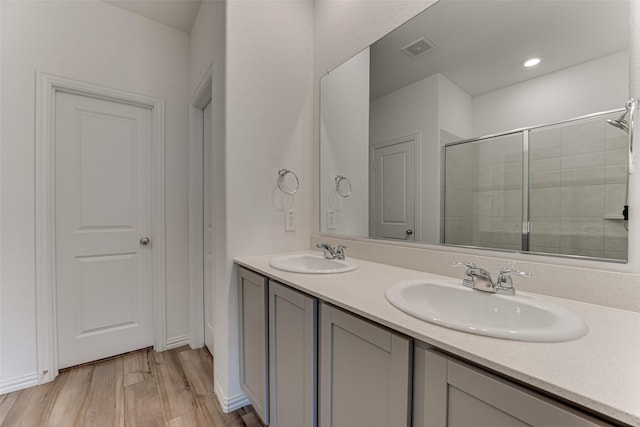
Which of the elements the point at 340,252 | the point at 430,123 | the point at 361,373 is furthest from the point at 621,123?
the point at 340,252

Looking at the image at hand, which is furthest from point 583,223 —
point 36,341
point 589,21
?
point 36,341

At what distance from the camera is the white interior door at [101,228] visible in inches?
74.0

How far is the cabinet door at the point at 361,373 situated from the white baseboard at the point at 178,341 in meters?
1.74

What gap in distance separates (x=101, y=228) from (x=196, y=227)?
63 cm

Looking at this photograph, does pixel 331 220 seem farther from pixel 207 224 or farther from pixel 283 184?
pixel 207 224

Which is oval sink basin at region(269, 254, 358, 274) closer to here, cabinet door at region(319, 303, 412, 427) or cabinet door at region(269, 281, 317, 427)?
cabinet door at region(269, 281, 317, 427)

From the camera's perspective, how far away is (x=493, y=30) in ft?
3.47

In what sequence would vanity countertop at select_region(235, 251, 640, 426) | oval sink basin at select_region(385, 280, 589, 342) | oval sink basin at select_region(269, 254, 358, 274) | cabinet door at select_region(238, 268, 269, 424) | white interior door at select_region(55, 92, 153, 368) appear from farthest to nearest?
white interior door at select_region(55, 92, 153, 368) < oval sink basin at select_region(269, 254, 358, 274) < cabinet door at select_region(238, 268, 269, 424) < oval sink basin at select_region(385, 280, 589, 342) < vanity countertop at select_region(235, 251, 640, 426)

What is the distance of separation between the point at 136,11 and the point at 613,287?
9.94ft

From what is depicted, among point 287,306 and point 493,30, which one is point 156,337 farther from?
point 493,30

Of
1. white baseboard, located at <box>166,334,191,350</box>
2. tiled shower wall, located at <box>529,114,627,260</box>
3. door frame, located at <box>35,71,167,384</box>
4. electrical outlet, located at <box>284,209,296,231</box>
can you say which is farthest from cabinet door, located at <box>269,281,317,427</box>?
door frame, located at <box>35,71,167,384</box>

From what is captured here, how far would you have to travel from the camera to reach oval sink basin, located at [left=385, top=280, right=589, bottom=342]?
1.94 feet

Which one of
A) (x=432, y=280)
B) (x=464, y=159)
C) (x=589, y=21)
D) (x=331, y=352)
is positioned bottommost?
(x=331, y=352)

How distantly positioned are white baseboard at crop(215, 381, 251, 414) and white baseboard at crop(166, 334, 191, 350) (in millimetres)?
829
